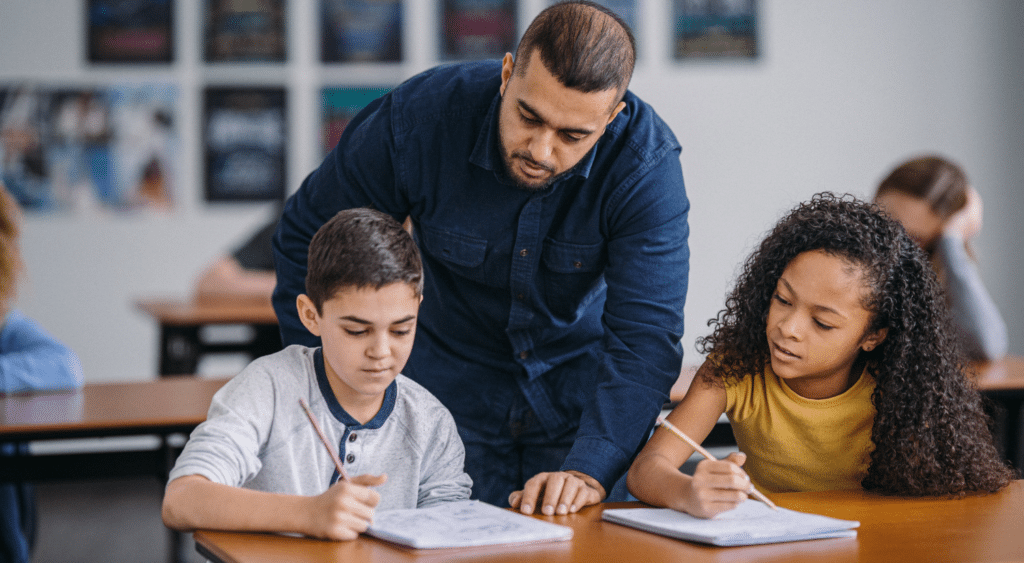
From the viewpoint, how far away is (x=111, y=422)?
1.74 meters

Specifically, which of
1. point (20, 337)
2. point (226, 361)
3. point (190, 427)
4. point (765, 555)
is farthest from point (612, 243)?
point (226, 361)

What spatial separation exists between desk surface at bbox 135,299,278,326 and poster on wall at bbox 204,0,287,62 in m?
1.13

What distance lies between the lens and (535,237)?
1545 mm

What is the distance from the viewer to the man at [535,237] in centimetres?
131

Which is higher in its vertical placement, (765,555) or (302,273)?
(302,273)

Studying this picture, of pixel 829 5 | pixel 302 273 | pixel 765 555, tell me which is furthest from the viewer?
pixel 829 5

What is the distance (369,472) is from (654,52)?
344 centimetres

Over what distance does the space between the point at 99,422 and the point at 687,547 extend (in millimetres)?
1159

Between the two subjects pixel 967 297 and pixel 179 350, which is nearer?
pixel 967 297

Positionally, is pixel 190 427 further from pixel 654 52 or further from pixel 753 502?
pixel 654 52

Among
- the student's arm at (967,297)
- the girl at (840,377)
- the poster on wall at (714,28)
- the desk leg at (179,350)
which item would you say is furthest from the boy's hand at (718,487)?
the poster on wall at (714,28)

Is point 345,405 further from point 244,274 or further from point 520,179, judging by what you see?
point 244,274

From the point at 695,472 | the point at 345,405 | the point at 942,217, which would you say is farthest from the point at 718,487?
the point at 942,217

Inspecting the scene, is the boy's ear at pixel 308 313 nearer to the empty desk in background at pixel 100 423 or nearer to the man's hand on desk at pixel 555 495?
the man's hand on desk at pixel 555 495
